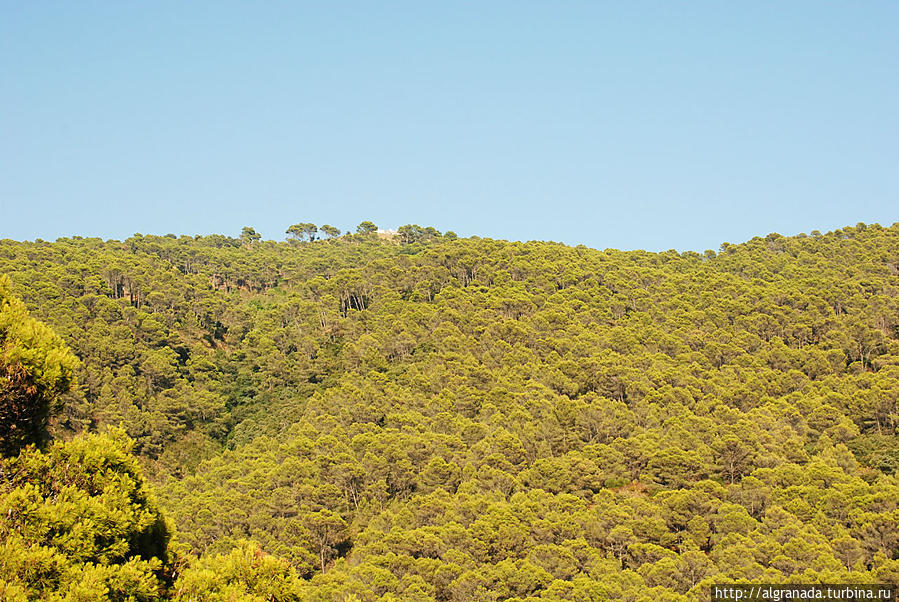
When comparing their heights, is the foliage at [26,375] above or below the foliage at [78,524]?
above

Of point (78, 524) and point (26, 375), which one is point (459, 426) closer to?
point (78, 524)

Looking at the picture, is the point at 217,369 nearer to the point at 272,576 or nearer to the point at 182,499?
the point at 182,499

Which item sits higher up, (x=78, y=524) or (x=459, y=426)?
(x=78, y=524)

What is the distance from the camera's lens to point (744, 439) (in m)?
40.3

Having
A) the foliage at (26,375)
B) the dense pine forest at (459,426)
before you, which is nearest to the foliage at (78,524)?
the dense pine forest at (459,426)

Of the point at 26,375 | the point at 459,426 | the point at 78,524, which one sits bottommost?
the point at 459,426

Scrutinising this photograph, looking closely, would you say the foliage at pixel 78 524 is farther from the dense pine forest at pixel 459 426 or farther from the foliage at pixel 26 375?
the foliage at pixel 26 375

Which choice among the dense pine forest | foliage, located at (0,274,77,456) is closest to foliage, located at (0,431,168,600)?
the dense pine forest

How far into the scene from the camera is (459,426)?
147ft

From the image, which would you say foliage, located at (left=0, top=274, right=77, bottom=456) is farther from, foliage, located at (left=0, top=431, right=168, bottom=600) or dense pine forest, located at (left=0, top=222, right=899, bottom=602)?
foliage, located at (left=0, top=431, right=168, bottom=600)

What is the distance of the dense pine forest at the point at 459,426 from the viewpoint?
10211 mm

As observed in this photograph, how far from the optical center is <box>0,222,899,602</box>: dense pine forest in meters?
10.2

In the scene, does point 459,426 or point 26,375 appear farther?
point 459,426

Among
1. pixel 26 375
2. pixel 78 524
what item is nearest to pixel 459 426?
pixel 78 524
